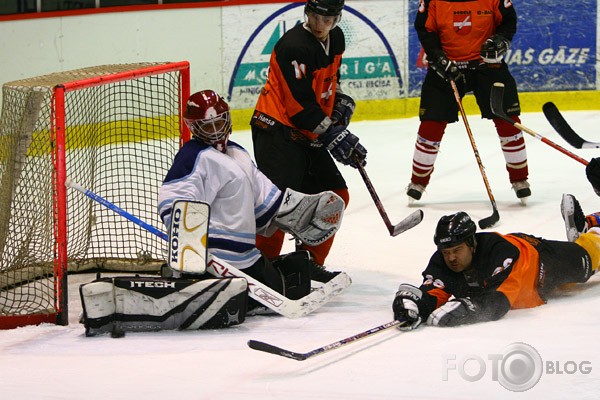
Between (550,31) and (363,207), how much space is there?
10.3 feet

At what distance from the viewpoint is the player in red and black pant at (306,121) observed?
4480 mm

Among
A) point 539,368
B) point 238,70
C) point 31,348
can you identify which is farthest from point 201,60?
point 539,368

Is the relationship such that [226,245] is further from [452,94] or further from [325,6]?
[452,94]

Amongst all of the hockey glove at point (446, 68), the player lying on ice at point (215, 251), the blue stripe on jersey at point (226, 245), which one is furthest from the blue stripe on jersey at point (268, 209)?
the hockey glove at point (446, 68)

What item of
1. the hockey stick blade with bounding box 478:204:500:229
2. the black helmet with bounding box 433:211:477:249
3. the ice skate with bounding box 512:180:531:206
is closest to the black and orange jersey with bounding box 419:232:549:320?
the black helmet with bounding box 433:211:477:249

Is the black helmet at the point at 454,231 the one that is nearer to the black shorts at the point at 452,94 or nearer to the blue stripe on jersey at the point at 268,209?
the blue stripe on jersey at the point at 268,209

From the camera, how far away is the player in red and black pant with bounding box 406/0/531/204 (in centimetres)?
607

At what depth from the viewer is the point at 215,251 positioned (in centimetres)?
395

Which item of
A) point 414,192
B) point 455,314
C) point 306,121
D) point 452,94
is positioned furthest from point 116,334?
point 452,94

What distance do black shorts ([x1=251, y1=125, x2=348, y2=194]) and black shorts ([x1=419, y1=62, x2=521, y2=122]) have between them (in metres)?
1.56

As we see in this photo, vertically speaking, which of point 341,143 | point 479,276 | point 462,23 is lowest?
point 479,276

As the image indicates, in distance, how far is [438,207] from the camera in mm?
6117

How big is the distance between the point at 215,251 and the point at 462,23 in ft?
8.82

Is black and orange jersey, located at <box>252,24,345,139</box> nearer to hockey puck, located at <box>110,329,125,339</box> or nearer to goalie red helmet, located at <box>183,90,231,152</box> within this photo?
goalie red helmet, located at <box>183,90,231,152</box>
